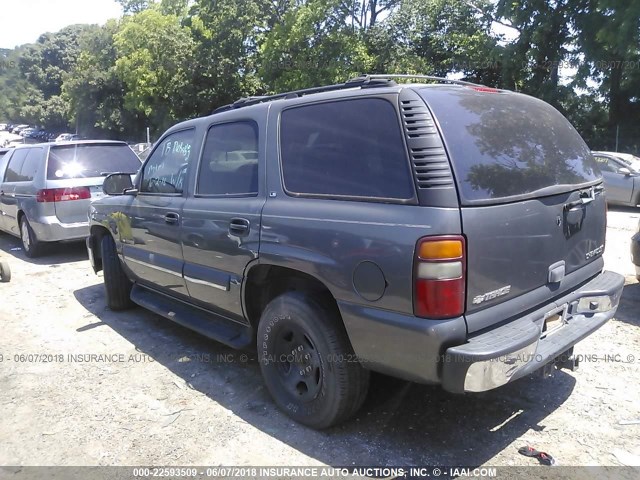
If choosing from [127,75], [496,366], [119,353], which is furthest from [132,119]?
[496,366]

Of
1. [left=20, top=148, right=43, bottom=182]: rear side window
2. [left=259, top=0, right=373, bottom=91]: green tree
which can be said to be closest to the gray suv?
[left=20, top=148, right=43, bottom=182]: rear side window

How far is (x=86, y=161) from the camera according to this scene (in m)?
8.08

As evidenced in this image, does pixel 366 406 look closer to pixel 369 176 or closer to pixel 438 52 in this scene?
pixel 369 176

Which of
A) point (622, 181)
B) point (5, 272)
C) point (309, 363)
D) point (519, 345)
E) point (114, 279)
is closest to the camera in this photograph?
point (519, 345)

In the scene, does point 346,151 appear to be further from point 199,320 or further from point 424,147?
point 199,320

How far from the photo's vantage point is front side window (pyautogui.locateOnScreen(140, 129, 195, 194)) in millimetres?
4301

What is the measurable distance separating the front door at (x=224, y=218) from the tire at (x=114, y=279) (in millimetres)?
1675

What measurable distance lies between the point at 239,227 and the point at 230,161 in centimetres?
61

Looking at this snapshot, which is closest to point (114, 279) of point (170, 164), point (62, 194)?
point (170, 164)

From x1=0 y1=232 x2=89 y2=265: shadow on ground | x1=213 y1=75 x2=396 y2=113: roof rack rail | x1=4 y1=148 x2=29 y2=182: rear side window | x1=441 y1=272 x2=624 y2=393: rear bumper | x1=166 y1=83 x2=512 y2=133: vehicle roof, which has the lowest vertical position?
x1=0 y1=232 x2=89 y2=265: shadow on ground

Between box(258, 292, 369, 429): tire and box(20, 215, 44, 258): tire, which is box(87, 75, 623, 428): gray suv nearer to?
box(258, 292, 369, 429): tire

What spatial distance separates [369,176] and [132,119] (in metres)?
45.6

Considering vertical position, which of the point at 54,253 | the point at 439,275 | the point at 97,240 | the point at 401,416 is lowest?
the point at 401,416

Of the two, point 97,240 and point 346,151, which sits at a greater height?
point 346,151
